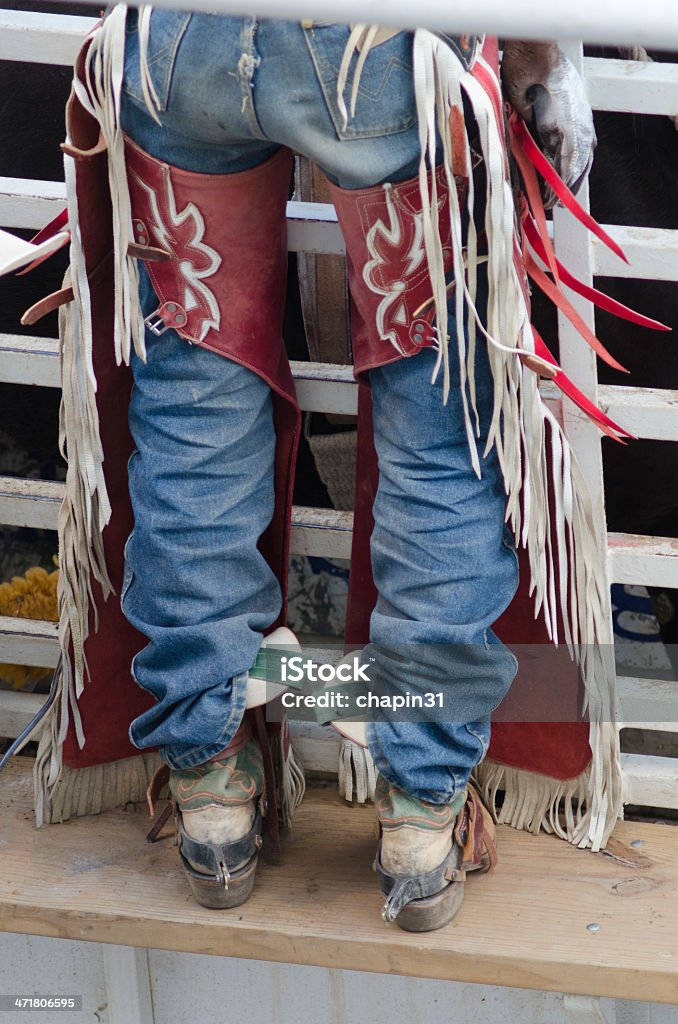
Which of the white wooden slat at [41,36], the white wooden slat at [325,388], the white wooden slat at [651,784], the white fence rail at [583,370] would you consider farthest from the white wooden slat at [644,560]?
the white wooden slat at [41,36]

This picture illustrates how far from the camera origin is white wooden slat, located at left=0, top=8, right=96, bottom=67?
1249mm

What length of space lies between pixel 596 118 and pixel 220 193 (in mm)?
707

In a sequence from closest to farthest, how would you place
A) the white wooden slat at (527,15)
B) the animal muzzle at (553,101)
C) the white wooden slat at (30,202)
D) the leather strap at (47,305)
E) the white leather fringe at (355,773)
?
1. the white wooden slat at (527,15)
2. the animal muzzle at (553,101)
3. the leather strap at (47,305)
4. the white wooden slat at (30,202)
5. the white leather fringe at (355,773)

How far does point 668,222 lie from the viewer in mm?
1483

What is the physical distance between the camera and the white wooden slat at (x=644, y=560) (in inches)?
52.1

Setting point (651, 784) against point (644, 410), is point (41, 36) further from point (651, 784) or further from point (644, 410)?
point (651, 784)

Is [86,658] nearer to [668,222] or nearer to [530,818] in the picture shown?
[530,818]

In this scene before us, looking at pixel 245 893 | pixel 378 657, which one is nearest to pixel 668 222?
pixel 378 657

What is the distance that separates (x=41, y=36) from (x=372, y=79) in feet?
1.87

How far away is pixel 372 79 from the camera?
0.88 meters

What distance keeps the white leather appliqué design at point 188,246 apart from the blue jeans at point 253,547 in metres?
0.04

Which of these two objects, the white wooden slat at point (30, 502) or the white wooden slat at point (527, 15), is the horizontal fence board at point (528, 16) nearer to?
the white wooden slat at point (527, 15)

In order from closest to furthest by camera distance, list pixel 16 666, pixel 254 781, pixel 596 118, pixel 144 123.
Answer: pixel 144 123
pixel 254 781
pixel 596 118
pixel 16 666

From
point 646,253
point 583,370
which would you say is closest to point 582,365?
point 583,370
